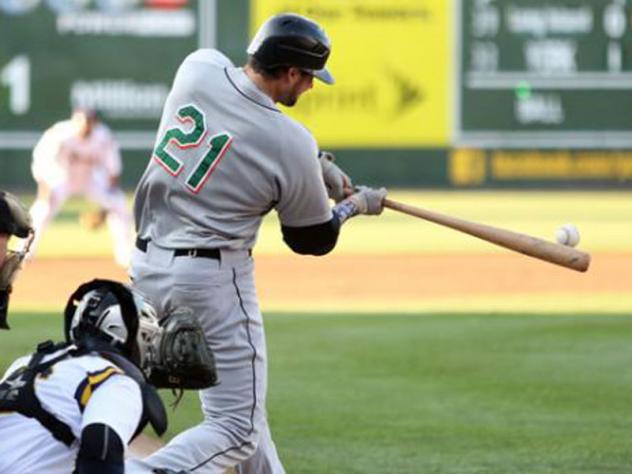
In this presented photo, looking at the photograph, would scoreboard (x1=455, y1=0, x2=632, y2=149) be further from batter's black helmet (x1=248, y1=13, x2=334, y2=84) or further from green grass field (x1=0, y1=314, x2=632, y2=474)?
batter's black helmet (x1=248, y1=13, x2=334, y2=84)

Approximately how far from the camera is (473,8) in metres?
27.1

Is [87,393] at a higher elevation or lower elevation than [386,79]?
lower

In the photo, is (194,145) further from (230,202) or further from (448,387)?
(448,387)

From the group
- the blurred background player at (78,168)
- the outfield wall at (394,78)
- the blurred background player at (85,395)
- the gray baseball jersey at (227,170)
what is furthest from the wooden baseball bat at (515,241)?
the outfield wall at (394,78)

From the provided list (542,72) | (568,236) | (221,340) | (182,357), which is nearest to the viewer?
(182,357)

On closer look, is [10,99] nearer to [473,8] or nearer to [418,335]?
[473,8]

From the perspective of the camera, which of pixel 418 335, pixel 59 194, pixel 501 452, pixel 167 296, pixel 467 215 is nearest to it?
pixel 167 296

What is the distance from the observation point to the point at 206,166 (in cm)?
589

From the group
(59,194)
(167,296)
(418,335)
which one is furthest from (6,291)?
(59,194)

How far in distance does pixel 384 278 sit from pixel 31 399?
13.6 metres

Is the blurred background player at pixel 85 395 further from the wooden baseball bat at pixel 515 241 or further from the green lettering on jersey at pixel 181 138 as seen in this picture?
the wooden baseball bat at pixel 515 241

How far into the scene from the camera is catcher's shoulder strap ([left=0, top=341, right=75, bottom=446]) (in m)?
4.06

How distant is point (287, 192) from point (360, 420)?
3329mm

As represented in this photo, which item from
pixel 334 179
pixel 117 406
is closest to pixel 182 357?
pixel 117 406
